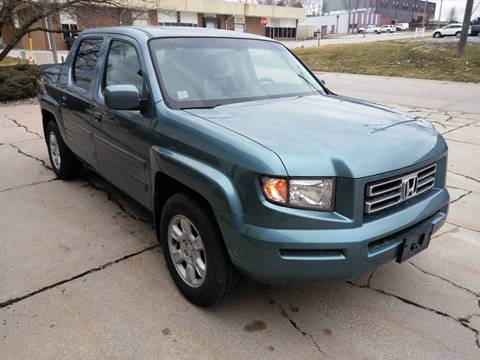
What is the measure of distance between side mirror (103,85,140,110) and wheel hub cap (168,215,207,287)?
0.85 metres

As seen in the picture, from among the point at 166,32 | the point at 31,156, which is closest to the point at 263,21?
the point at 31,156

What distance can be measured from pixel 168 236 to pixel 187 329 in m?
0.66

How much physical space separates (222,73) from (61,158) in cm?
281

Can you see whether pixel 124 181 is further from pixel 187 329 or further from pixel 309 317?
pixel 309 317

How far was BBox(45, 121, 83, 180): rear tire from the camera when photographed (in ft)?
16.7

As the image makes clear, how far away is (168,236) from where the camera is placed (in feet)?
9.82

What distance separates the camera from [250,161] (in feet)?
7.33

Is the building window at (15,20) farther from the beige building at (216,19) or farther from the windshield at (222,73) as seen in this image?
the windshield at (222,73)

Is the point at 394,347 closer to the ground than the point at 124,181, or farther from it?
closer to the ground

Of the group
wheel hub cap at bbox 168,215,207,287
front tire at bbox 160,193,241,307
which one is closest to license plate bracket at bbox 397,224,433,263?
front tire at bbox 160,193,241,307

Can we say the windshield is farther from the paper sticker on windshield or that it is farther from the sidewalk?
the sidewalk

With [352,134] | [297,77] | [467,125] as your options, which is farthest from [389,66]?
[352,134]

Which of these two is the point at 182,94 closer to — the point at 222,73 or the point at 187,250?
the point at 222,73

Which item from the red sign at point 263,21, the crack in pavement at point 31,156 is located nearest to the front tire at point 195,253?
the crack in pavement at point 31,156
